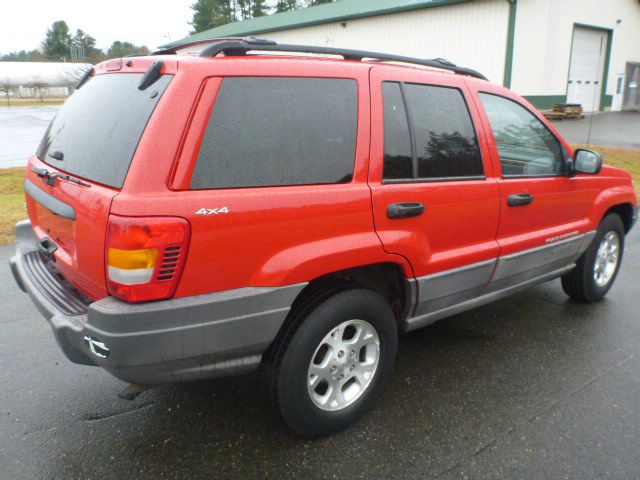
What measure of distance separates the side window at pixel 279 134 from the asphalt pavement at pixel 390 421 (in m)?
1.35

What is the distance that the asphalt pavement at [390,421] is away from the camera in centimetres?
245

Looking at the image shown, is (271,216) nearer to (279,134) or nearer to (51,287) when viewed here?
(279,134)

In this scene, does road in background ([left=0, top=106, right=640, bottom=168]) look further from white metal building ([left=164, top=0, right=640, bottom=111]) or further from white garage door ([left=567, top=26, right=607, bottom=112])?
white metal building ([left=164, top=0, right=640, bottom=111])

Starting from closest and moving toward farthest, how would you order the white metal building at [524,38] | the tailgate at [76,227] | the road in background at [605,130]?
the tailgate at [76,227] → the road in background at [605,130] → the white metal building at [524,38]

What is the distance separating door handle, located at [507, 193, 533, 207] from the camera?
330 centimetres

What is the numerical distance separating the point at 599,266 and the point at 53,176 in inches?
167

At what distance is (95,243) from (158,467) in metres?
1.11

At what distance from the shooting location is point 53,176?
253 cm

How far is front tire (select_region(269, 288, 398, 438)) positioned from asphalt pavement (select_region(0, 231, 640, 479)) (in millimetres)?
150

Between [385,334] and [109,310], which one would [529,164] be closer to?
[385,334]

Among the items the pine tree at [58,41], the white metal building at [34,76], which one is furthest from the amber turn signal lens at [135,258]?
the pine tree at [58,41]

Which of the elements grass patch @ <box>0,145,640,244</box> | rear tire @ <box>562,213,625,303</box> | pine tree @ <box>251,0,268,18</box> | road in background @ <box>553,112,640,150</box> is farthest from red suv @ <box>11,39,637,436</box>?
pine tree @ <box>251,0,268,18</box>

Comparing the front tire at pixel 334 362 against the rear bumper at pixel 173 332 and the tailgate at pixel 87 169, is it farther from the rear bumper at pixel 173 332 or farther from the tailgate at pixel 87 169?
the tailgate at pixel 87 169

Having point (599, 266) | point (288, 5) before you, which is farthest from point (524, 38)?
point (288, 5)
